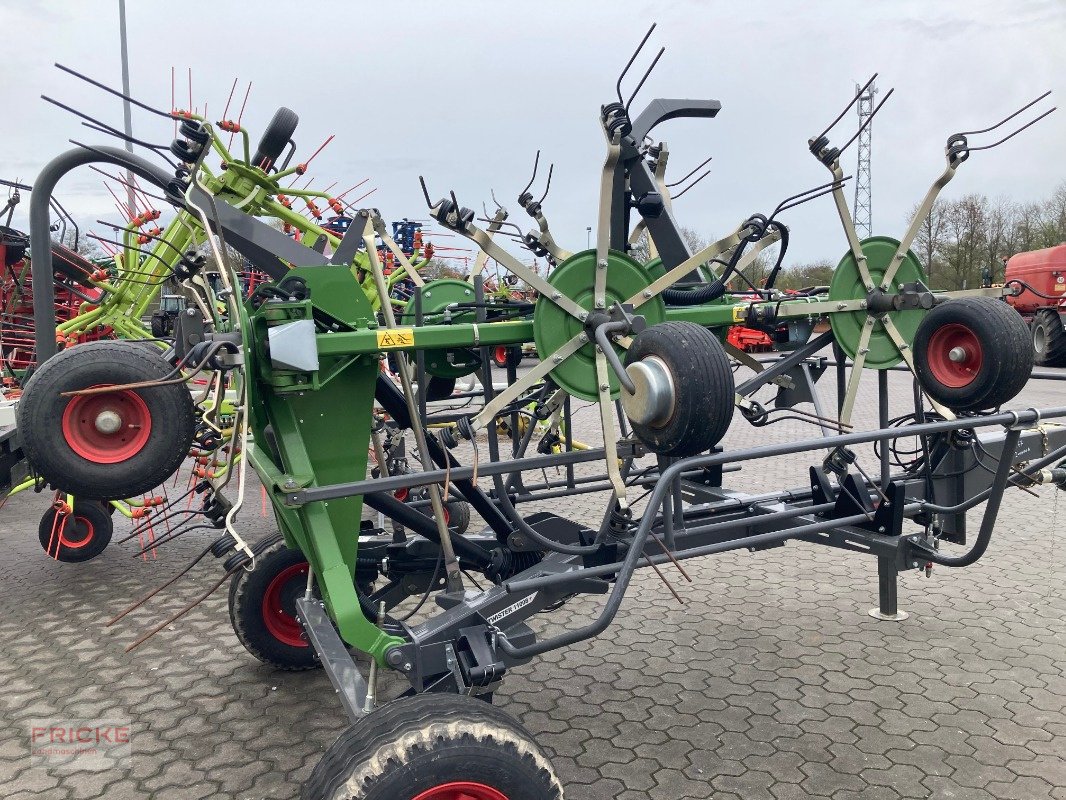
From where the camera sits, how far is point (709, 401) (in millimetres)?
2830

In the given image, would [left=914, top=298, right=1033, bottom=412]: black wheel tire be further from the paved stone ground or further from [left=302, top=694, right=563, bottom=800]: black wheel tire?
[left=302, top=694, right=563, bottom=800]: black wheel tire

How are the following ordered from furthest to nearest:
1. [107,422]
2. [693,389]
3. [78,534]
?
[78,534] < [107,422] < [693,389]

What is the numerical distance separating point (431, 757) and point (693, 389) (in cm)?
138

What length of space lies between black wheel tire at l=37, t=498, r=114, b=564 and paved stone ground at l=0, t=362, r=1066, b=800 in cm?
27

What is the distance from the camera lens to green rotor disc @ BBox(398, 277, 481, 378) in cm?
454

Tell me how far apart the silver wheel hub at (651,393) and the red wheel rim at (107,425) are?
171 cm

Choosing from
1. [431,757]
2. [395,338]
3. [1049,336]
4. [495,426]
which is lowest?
[1049,336]

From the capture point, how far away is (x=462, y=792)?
251 centimetres

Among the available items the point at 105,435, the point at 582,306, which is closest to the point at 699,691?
the point at 582,306

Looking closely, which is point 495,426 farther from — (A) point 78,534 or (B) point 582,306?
(A) point 78,534

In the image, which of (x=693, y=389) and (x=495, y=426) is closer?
(x=693, y=389)

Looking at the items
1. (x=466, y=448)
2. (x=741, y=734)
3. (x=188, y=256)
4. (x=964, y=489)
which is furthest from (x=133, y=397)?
(x=466, y=448)

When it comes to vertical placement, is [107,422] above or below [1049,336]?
above

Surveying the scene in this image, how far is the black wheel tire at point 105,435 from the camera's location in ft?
9.65
